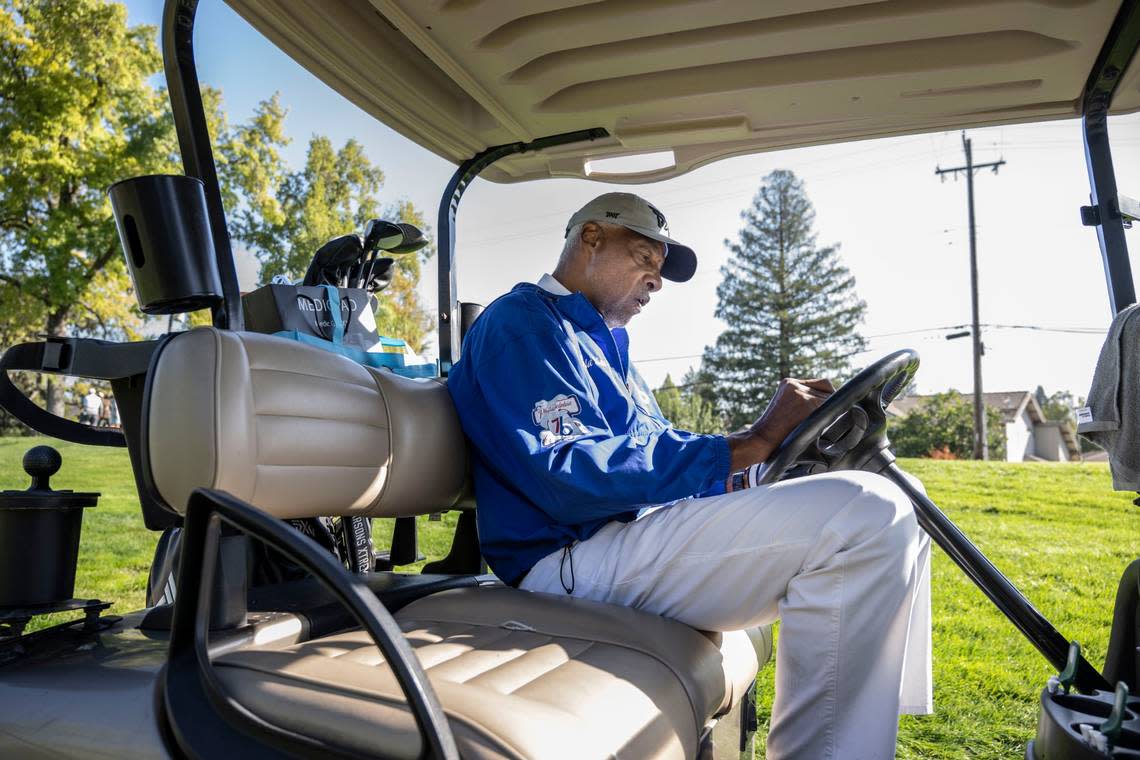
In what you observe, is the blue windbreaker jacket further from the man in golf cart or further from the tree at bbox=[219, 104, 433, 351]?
the tree at bbox=[219, 104, 433, 351]

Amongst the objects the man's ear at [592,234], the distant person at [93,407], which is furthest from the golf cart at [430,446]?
the distant person at [93,407]

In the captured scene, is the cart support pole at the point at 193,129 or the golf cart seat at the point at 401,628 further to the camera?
the cart support pole at the point at 193,129

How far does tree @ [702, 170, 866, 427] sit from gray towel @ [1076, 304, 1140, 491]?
34.7 m

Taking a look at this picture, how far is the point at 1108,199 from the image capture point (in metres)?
1.95

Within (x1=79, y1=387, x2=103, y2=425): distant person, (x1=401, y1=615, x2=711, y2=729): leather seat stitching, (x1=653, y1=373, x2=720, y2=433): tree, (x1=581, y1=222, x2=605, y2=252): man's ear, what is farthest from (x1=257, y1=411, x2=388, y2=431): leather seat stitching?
(x1=653, y1=373, x2=720, y2=433): tree

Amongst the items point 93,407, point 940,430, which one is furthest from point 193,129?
point 940,430

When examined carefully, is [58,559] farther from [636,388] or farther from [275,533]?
[636,388]

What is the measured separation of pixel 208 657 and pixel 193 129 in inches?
43.0

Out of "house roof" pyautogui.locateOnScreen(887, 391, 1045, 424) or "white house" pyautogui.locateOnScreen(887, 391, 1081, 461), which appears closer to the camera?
"white house" pyautogui.locateOnScreen(887, 391, 1081, 461)

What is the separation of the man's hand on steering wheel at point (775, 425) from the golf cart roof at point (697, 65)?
0.72m

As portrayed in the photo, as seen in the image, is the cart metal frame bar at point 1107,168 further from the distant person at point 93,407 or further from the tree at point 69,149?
the distant person at point 93,407

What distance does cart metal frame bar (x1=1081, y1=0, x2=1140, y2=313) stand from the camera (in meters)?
1.88

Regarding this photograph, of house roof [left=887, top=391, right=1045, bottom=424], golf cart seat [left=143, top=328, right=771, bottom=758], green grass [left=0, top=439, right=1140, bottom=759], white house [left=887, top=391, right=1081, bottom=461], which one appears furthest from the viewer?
house roof [left=887, top=391, right=1045, bottom=424]

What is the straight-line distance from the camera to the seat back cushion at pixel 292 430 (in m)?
1.53
